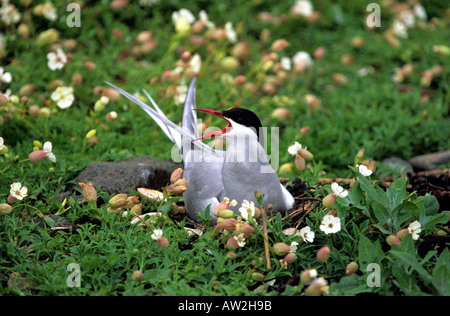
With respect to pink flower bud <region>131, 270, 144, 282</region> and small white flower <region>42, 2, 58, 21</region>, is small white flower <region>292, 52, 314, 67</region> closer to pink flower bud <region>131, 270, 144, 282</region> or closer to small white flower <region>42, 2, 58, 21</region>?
small white flower <region>42, 2, 58, 21</region>

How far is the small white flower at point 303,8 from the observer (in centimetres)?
484

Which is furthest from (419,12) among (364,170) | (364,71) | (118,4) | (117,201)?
(117,201)

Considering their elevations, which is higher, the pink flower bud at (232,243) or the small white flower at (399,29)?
the small white flower at (399,29)

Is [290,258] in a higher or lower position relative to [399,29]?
lower

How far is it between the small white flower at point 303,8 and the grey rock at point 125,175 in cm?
264

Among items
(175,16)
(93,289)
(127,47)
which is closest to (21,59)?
(127,47)

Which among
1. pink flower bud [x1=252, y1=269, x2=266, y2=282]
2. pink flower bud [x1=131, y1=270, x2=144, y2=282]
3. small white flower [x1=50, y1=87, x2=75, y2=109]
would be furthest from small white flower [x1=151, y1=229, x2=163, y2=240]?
small white flower [x1=50, y1=87, x2=75, y2=109]

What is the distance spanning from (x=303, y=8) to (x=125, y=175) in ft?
9.53

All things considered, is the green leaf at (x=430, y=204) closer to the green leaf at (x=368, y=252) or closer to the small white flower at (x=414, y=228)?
the small white flower at (x=414, y=228)

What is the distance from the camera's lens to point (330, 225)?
6.66 ft

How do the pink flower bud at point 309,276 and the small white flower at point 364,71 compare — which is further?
the small white flower at point 364,71

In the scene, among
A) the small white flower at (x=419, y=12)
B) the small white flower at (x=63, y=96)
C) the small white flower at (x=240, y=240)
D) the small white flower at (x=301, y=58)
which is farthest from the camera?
the small white flower at (x=419, y=12)

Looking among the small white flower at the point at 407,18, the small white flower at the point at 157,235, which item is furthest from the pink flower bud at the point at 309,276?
the small white flower at the point at 407,18

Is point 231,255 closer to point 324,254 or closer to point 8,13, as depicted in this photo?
point 324,254
